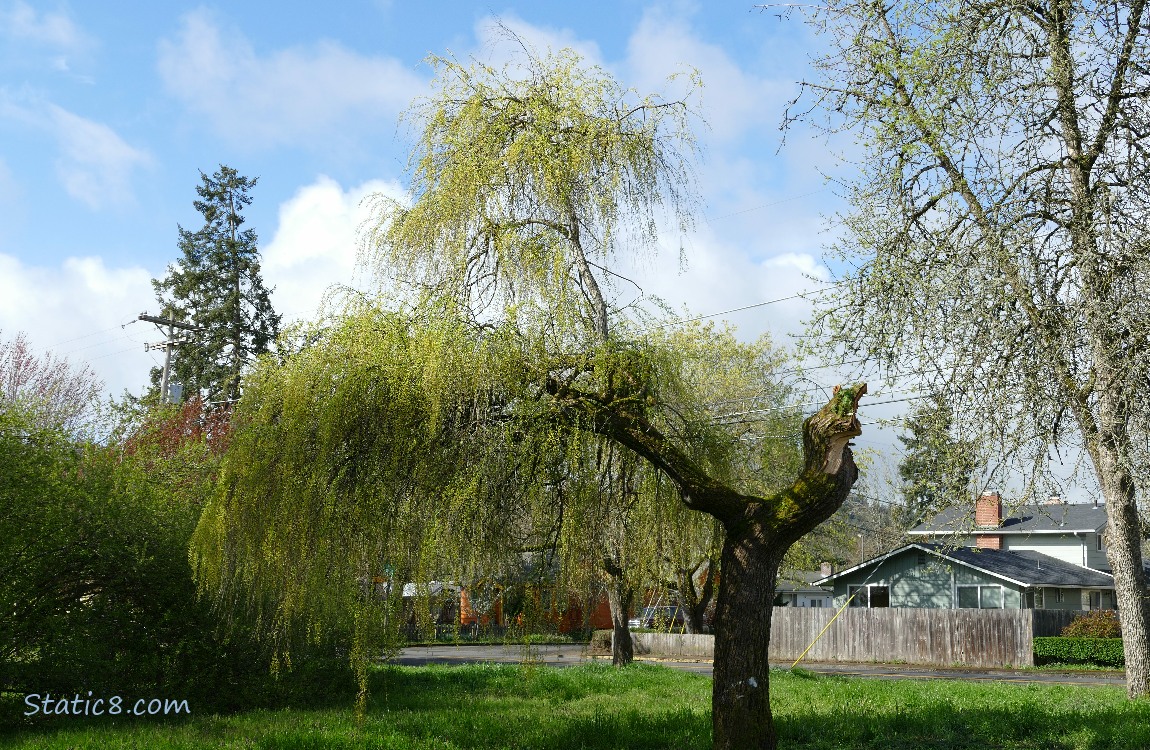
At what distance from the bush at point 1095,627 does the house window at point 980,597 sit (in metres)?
2.81

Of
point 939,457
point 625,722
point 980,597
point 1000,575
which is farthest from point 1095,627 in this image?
point 625,722

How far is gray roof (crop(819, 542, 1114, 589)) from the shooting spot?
1313 inches

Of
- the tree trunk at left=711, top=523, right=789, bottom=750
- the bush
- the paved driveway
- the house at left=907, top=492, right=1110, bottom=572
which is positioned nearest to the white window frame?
the house at left=907, top=492, right=1110, bottom=572

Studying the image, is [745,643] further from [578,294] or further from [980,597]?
[980,597]

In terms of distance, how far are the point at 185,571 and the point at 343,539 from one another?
5.87 meters

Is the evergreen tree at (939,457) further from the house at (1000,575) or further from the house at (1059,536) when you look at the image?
the house at (1059,536)

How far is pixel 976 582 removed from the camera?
34188 millimetres

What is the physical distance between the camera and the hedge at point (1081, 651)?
28.7 meters

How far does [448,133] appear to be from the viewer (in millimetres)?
9461

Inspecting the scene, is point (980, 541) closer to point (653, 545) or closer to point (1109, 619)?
point (1109, 619)

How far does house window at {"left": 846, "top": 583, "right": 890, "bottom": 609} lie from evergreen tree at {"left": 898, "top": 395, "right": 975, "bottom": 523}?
26.1 metres

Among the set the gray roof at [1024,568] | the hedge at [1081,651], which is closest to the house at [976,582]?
the gray roof at [1024,568]

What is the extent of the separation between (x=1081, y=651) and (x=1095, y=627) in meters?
1.66

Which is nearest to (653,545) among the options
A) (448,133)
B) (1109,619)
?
(448,133)
